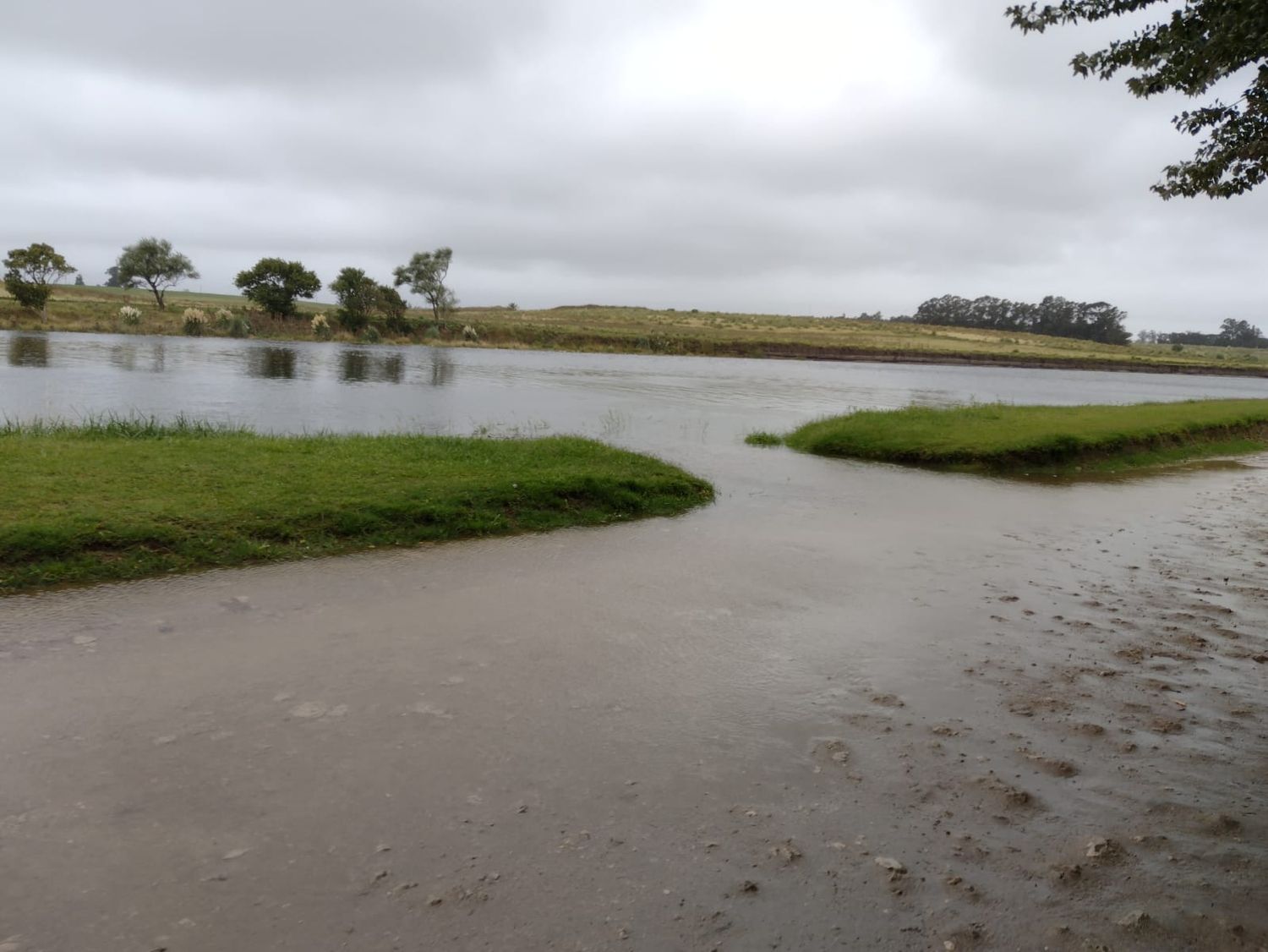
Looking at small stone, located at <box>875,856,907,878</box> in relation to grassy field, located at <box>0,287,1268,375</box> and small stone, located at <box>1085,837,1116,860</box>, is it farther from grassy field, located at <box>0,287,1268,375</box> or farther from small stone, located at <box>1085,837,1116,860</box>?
grassy field, located at <box>0,287,1268,375</box>

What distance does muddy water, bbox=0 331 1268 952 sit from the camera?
353cm

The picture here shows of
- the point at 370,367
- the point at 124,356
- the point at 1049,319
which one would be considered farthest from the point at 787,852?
the point at 1049,319

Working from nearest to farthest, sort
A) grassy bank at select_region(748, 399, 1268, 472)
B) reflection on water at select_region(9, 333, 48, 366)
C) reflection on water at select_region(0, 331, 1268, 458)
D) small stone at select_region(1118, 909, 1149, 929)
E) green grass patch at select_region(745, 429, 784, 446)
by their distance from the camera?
small stone at select_region(1118, 909, 1149, 929) → grassy bank at select_region(748, 399, 1268, 472) → reflection on water at select_region(0, 331, 1268, 458) → green grass patch at select_region(745, 429, 784, 446) → reflection on water at select_region(9, 333, 48, 366)

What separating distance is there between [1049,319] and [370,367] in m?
168

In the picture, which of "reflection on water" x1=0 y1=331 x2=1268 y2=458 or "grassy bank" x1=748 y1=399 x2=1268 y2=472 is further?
"reflection on water" x1=0 y1=331 x2=1268 y2=458

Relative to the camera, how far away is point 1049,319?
172625 millimetres

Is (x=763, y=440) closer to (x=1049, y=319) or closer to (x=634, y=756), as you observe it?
(x=634, y=756)

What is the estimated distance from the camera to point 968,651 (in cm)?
695

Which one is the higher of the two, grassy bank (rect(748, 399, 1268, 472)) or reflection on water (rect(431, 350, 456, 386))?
reflection on water (rect(431, 350, 456, 386))

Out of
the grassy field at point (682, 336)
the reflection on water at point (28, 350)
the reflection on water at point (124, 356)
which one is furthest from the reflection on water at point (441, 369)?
the grassy field at point (682, 336)

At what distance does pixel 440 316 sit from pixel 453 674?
98076 mm

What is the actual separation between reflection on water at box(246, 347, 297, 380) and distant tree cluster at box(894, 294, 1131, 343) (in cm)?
15802

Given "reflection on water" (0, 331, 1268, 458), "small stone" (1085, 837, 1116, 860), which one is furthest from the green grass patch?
"small stone" (1085, 837, 1116, 860)

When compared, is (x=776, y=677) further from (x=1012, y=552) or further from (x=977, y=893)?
(x=1012, y=552)
